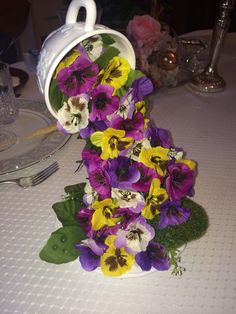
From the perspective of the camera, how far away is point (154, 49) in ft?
3.13

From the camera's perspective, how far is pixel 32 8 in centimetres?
250

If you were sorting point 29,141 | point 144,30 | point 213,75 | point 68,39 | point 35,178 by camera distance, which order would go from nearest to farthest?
point 68,39
point 35,178
point 29,141
point 144,30
point 213,75

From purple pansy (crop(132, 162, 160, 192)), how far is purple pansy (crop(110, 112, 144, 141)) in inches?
1.5

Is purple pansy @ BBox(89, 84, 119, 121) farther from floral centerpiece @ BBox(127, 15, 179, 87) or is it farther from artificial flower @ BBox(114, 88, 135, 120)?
floral centerpiece @ BBox(127, 15, 179, 87)

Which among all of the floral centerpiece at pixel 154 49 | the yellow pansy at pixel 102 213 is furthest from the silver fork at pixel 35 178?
the floral centerpiece at pixel 154 49

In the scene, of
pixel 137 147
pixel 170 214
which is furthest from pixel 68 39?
pixel 170 214

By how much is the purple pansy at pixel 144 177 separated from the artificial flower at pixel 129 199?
0.01 meters

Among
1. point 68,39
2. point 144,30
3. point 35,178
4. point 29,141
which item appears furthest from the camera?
point 144,30

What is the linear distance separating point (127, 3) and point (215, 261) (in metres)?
1.16

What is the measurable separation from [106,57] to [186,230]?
0.93ft

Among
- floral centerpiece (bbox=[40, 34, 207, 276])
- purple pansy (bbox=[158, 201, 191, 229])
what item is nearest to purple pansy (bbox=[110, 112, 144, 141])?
floral centerpiece (bbox=[40, 34, 207, 276])

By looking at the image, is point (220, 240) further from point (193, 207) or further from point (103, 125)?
point (103, 125)

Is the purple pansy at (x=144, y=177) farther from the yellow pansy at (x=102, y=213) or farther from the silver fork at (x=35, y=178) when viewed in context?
the silver fork at (x=35, y=178)

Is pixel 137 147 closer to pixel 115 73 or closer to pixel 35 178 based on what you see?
pixel 115 73
